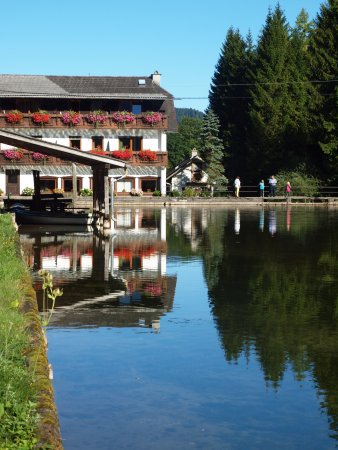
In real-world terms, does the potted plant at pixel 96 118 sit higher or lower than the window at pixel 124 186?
higher

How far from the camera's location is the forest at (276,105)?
214 feet

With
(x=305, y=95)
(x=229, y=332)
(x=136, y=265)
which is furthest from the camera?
(x=305, y=95)

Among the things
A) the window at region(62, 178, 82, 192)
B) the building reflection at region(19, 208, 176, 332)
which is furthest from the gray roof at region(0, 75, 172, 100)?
the building reflection at region(19, 208, 176, 332)

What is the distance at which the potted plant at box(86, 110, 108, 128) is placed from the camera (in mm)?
68125

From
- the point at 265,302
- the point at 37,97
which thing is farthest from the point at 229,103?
the point at 265,302

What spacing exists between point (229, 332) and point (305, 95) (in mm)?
55216

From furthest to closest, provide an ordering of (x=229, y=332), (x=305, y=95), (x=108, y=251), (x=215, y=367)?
(x=305, y=95) < (x=108, y=251) < (x=229, y=332) < (x=215, y=367)

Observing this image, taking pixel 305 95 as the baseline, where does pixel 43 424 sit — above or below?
below

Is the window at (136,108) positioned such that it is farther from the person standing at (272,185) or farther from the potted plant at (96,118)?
the person standing at (272,185)

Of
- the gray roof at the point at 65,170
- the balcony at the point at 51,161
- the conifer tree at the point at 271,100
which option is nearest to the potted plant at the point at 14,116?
the balcony at the point at 51,161

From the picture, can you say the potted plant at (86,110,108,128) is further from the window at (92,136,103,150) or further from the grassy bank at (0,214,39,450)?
the grassy bank at (0,214,39,450)

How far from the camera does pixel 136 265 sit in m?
22.6

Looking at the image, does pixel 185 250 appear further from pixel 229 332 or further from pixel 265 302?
pixel 229 332

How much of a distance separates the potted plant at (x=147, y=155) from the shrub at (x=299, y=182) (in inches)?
384
